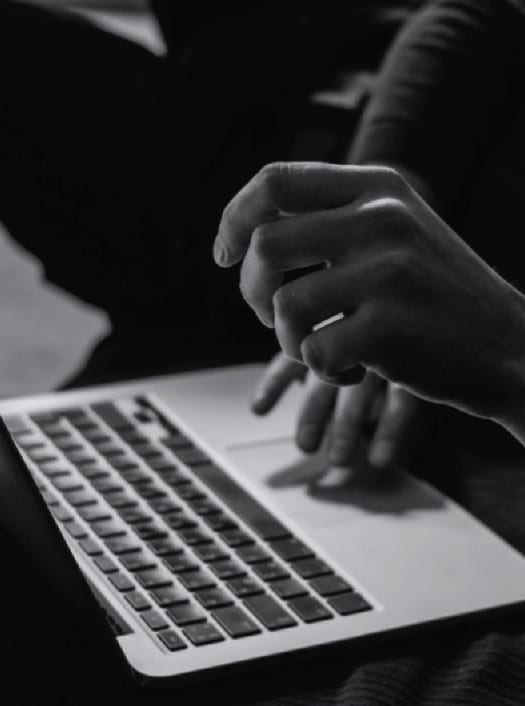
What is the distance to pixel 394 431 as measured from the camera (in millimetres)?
698

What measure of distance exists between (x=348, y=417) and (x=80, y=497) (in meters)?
0.17

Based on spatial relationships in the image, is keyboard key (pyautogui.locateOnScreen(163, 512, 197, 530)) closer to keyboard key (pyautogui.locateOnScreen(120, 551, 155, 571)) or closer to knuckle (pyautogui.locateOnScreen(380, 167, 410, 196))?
keyboard key (pyautogui.locateOnScreen(120, 551, 155, 571))

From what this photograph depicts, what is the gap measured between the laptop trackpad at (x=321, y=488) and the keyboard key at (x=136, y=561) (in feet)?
0.31

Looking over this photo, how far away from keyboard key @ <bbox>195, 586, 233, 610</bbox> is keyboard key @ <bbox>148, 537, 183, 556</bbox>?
0.04 m

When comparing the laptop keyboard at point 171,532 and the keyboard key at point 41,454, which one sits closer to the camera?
the laptop keyboard at point 171,532

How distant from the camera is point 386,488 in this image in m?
0.67

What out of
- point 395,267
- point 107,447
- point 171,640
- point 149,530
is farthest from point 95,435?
point 395,267

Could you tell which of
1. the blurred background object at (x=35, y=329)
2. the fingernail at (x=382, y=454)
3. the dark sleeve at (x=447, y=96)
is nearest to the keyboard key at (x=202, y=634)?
the fingernail at (x=382, y=454)

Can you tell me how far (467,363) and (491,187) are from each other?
0.46 m

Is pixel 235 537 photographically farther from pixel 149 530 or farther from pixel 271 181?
pixel 271 181

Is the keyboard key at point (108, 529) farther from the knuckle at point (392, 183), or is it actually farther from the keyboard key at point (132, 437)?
the knuckle at point (392, 183)

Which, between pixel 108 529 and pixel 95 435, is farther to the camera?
pixel 95 435

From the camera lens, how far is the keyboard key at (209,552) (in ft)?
1.86

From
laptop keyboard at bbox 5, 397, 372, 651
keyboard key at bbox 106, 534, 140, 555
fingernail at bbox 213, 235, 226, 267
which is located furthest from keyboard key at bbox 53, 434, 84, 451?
fingernail at bbox 213, 235, 226, 267
